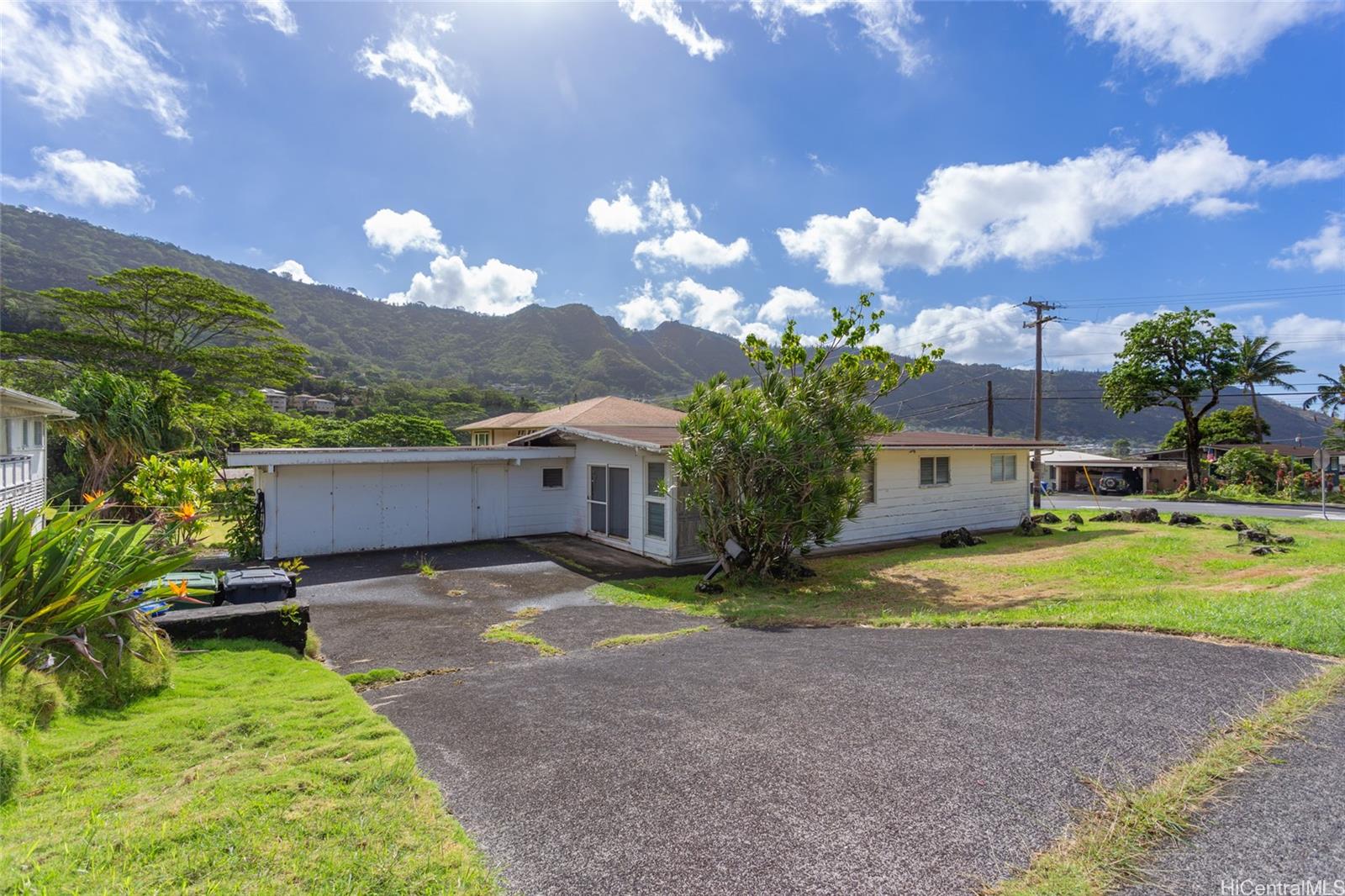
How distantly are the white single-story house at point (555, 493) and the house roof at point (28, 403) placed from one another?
341 centimetres

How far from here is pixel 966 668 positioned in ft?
16.5

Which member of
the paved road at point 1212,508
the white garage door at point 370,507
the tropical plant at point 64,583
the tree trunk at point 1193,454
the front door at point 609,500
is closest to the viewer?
the tropical plant at point 64,583

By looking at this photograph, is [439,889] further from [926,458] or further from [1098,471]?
[1098,471]

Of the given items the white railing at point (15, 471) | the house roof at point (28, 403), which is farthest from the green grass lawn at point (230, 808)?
the white railing at point (15, 471)

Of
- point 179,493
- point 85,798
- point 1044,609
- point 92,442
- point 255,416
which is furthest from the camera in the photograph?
point 255,416

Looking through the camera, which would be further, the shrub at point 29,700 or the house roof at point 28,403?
the house roof at point 28,403

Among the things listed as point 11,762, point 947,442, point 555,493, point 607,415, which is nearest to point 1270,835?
point 11,762

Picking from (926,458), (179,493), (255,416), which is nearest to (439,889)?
(179,493)

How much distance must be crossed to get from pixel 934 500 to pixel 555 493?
10.0m

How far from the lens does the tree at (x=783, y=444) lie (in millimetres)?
9883

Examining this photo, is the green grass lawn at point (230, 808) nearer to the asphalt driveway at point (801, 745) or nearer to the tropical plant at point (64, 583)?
the asphalt driveway at point (801, 745)

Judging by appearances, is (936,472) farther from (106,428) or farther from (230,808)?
(106,428)

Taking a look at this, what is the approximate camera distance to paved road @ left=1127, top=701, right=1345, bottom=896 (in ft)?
7.82

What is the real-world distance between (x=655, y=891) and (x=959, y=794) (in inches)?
63.7
